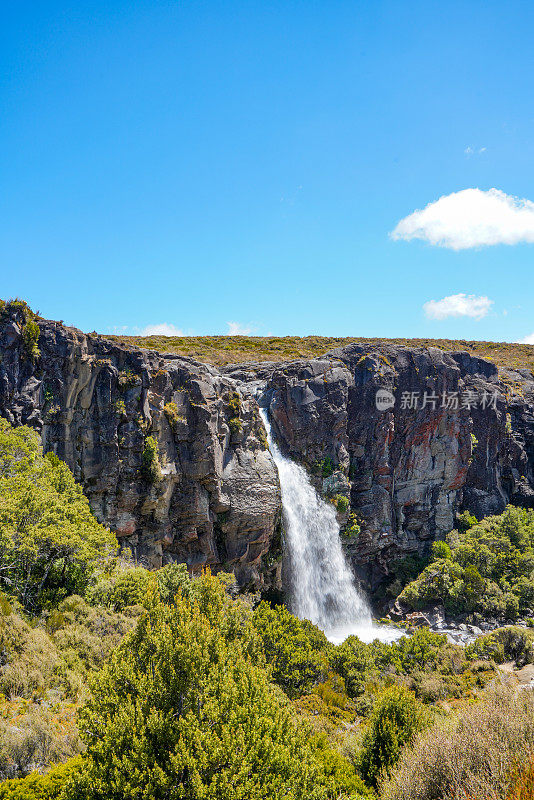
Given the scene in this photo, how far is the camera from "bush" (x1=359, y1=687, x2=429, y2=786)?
15570 millimetres

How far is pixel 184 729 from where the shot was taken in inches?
425

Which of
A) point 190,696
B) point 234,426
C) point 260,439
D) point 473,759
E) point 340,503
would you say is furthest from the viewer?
point 340,503

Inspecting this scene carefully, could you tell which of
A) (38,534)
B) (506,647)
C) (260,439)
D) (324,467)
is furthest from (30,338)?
(506,647)

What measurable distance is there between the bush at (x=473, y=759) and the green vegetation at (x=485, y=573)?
33763mm

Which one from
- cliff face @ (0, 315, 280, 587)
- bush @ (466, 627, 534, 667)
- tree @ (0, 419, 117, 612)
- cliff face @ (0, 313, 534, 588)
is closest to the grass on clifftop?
cliff face @ (0, 313, 534, 588)

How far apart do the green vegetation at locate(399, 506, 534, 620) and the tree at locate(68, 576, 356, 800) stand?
33.8m

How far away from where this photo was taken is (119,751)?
10.6 metres

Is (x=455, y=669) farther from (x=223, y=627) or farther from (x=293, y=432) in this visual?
(x=293, y=432)

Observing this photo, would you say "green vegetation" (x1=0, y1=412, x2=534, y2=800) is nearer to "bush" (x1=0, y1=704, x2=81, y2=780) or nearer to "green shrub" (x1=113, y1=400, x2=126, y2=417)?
"bush" (x1=0, y1=704, x2=81, y2=780)

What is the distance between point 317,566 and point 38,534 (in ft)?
96.2

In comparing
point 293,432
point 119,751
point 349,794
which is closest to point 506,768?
point 349,794

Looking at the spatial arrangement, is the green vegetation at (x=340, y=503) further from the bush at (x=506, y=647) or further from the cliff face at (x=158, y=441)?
the bush at (x=506, y=647)

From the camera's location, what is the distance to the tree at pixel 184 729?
399 inches

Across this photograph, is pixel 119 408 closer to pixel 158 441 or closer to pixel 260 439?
pixel 158 441
